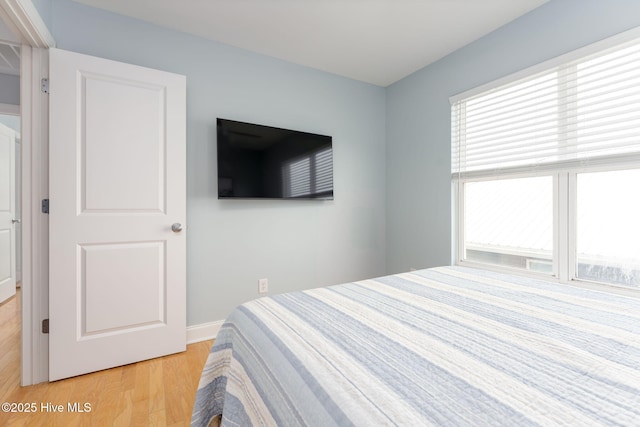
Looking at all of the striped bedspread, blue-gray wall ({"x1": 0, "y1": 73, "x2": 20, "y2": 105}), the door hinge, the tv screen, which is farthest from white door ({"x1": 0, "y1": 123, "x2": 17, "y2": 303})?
the striped bedspread

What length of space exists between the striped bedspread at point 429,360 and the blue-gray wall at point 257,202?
4.49ft

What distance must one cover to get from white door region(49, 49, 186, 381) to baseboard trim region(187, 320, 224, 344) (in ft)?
0.51

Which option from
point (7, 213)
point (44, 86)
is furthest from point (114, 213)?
point (7, 213)

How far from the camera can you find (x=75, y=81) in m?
1.78

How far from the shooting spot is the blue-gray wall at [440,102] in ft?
5.87

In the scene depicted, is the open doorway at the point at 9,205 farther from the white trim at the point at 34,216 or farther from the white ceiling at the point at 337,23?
the white ceiling at the point at 337,23

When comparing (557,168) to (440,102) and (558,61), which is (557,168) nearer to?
(558,61)

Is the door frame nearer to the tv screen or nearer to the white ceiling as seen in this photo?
the white ceiling

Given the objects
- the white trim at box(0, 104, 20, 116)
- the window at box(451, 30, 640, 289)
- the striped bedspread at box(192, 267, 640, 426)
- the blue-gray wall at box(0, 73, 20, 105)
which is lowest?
the striped bedspread at box(192, 267, 640, 426)

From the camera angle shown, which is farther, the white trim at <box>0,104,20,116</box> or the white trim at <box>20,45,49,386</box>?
the white trim at <box>0,104,20,116</box>

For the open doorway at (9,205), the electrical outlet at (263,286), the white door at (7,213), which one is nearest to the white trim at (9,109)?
the open doorway at (9,205)

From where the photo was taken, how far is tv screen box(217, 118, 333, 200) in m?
2.30

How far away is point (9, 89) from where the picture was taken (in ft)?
8.87

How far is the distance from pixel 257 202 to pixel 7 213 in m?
3.06
